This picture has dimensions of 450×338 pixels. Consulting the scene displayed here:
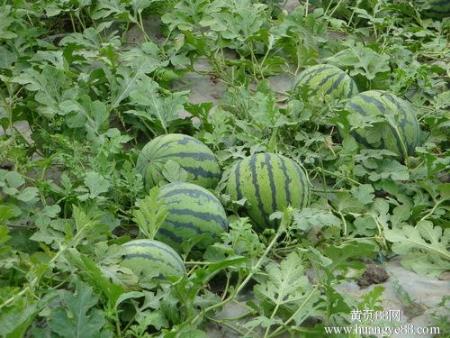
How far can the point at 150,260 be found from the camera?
2.73 m

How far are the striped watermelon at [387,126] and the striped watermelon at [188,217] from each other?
2.89 ft

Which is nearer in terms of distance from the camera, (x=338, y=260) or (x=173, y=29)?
(x=338, y=260)

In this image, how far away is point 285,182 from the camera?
10.4 ft

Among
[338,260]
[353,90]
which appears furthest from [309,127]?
[338,260]

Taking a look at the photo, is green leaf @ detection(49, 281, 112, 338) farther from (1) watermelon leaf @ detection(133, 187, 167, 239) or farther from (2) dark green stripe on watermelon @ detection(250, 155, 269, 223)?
(2) dark green stripe on watermelon @ detection(250, 155, 269, 223)

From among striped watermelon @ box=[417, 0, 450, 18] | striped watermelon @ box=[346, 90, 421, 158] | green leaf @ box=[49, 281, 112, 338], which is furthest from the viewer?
striped watermelon @ box=[417, 0, 450, 18]

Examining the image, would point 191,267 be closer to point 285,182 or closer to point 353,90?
point 285,182

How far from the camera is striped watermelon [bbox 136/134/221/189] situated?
3.31m

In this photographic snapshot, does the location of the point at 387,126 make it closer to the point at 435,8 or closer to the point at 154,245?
the point at 154,245

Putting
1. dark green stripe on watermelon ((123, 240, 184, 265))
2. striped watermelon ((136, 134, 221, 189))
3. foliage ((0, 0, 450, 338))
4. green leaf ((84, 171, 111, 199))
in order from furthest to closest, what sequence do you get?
1. striped watermelon ((136, 134, 221, 189))
2. green leaf ((84, 171, 111, 199))
3. dark green stripe on watermelon ((123, 240, 184, 265))
4. foliage ((0, 0, 450, 338))

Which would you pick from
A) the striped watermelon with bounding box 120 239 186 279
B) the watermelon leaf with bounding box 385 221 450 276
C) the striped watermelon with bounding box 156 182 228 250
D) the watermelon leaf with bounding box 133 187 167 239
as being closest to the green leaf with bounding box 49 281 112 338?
the striped watermelon with bounding box 120 239 186 279

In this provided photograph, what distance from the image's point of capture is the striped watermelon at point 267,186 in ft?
10.4

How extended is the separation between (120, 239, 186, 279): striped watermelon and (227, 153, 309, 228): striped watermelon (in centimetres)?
50

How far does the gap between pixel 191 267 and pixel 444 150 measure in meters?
1.49
